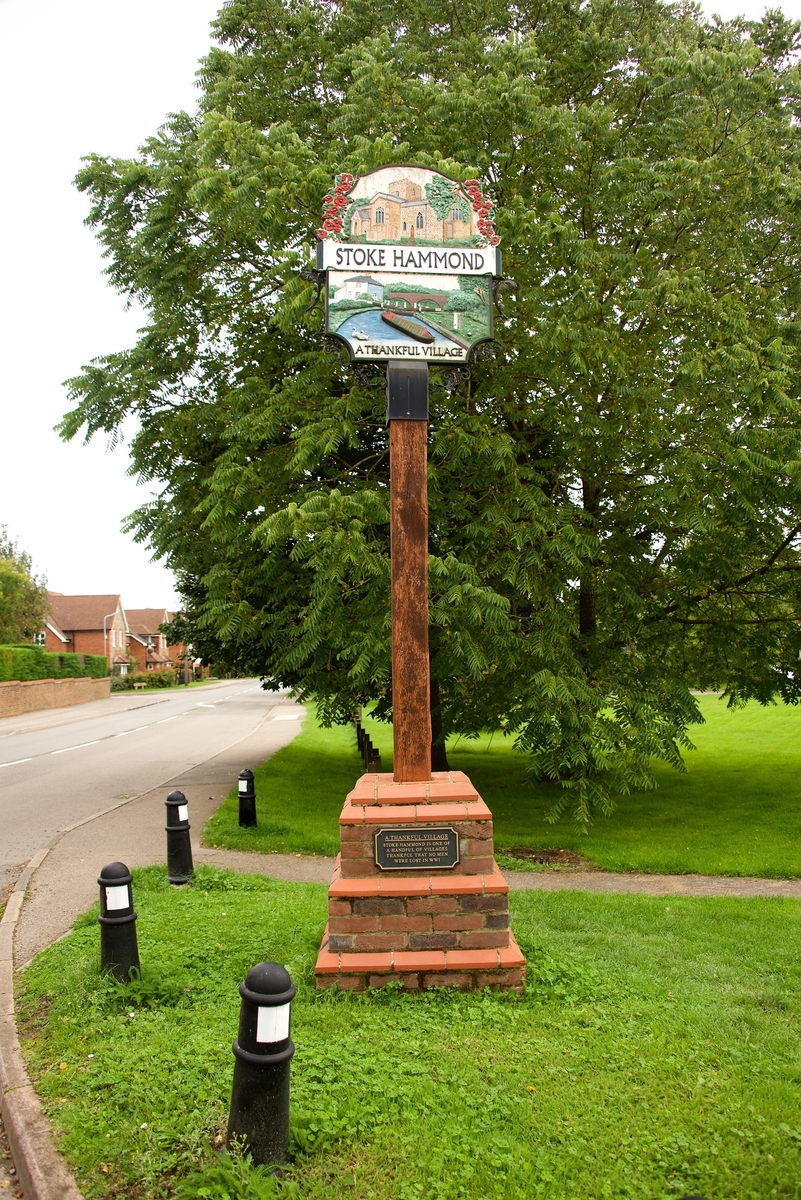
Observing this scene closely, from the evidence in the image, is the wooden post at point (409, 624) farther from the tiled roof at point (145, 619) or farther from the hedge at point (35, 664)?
the tiled roof at point (145, 619)

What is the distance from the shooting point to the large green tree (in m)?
9.92

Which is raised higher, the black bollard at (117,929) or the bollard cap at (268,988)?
the bollard cap at (268,988)

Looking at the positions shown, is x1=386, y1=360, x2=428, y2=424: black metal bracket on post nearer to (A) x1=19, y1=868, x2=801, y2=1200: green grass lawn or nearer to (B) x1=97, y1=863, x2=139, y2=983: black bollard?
(B) x1=97, y1=863, x2=139, y2=983: black bollard

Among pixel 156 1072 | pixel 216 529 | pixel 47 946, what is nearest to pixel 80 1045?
pixel 156 1072

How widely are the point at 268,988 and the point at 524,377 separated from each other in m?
9.08

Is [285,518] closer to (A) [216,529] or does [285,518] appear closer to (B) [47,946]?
(A) [216,529]

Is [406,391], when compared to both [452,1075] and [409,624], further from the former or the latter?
[452,1075]

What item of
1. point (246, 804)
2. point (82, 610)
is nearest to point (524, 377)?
point (246, 804)

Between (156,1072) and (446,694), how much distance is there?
30.0ft

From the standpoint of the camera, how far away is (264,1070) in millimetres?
3396

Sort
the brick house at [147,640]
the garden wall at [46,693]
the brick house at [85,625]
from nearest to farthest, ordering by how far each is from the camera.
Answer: the garden wall at [46,693], the brick house at [85,625], the brick house at [147,640]

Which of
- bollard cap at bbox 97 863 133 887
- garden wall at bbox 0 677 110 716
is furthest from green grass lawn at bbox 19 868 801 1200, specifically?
garden wall at bbox 0 677 110 716

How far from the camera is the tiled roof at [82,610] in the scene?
8169 cm

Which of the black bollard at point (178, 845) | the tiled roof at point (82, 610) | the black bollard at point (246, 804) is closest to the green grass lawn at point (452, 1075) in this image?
the black bollard at point (178, 845)
